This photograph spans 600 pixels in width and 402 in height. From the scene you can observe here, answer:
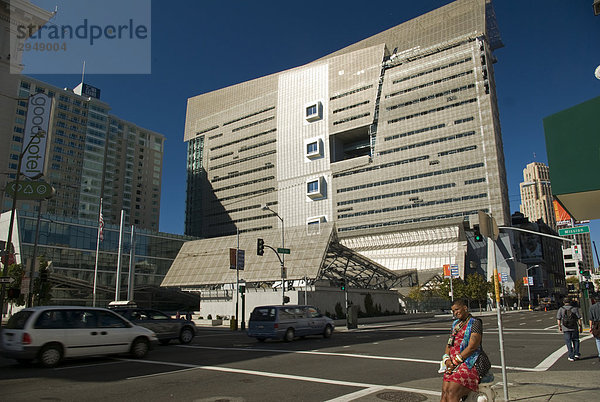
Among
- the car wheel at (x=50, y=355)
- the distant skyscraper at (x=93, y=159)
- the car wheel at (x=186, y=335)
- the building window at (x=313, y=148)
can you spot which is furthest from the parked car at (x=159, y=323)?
the building window at (x=313, y=148)

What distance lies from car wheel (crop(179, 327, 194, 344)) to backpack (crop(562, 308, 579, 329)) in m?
15.0

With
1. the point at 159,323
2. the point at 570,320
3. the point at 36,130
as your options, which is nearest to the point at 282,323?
the point at 159,323

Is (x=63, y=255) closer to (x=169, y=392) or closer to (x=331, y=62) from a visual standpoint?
(x=169, y=392)

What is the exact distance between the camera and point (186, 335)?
19.8m

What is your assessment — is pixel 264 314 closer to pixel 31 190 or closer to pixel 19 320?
pixel 19 320

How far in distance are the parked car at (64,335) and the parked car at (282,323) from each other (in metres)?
7.40

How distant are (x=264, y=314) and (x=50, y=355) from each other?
10301 mm

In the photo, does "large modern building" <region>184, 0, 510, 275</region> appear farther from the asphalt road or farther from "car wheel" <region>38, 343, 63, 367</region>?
"car wheel" <region>38, 343, 63, 367</region>

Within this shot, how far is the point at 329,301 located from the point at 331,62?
94.1 meters

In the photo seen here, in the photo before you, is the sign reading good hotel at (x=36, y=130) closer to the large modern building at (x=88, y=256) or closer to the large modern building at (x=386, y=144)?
the large modern building at (x=88, y=256)

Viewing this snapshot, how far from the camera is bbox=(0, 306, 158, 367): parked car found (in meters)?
11.7

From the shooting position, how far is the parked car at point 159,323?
727 inches

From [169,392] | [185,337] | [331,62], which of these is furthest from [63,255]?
[331,62]

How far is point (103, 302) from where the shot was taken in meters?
61.6
